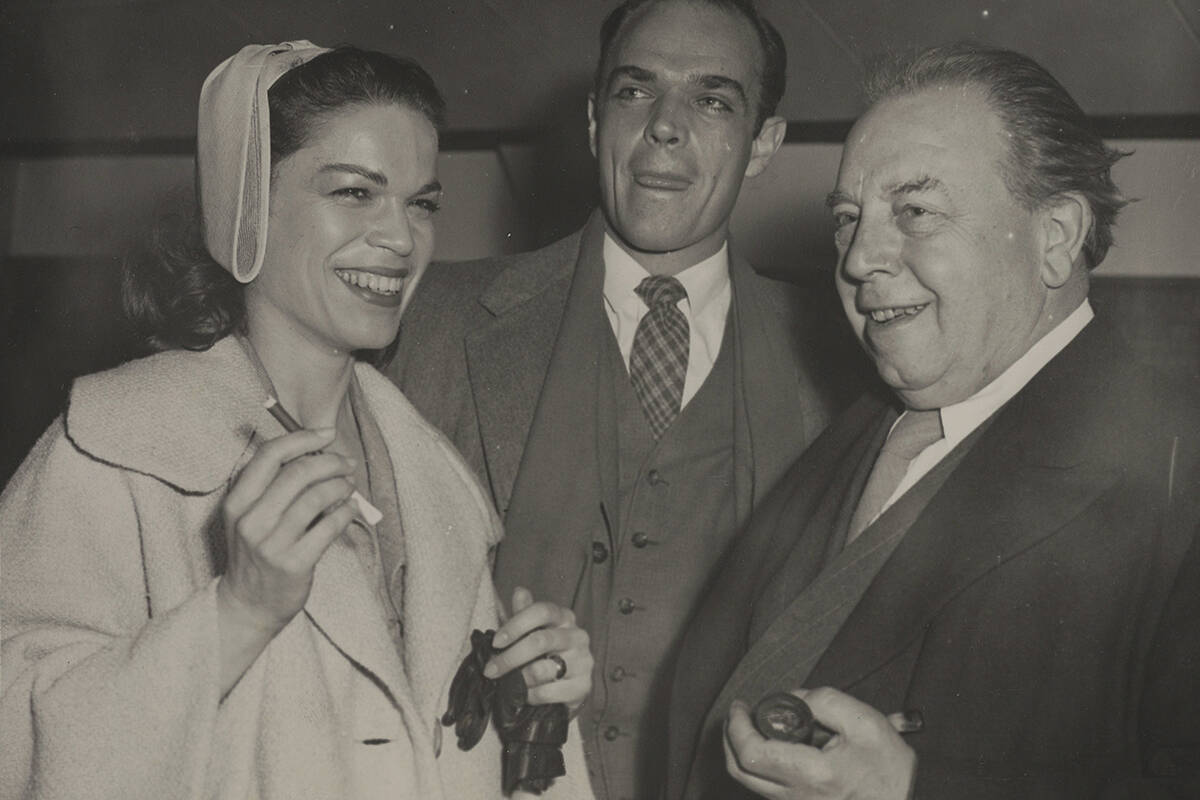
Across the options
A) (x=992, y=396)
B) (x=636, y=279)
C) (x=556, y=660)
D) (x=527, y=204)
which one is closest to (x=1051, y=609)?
(x=992, y=396)

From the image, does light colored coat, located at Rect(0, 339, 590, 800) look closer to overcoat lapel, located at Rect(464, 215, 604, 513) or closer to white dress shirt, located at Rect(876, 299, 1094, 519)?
overcoat lapel, located at Rect(464, 215, 604, 513)

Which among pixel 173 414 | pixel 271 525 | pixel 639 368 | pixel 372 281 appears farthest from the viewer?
pixel 639 368

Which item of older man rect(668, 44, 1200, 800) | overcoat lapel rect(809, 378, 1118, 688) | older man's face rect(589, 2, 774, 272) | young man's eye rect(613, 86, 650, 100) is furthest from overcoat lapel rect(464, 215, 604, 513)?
overcoat lapel rect(809, 378, 1118, 688)

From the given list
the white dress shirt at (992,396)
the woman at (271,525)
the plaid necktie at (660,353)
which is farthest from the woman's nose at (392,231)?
the white dress shirt at (992,396)

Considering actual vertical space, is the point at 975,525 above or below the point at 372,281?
below

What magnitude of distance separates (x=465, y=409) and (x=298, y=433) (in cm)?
63

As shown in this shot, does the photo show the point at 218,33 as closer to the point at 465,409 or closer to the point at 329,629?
the point at 465,409

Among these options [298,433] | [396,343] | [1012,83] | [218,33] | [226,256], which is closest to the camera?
[298,433]

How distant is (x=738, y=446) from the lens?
170cm

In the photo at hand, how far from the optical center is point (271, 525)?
103 centimetres

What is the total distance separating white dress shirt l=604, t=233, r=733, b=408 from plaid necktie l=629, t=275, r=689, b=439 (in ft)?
0.04

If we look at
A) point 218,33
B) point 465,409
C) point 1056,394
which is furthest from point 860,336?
point 218,33

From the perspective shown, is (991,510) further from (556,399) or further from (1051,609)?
(556,399)

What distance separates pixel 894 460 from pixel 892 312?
18 centimetres
